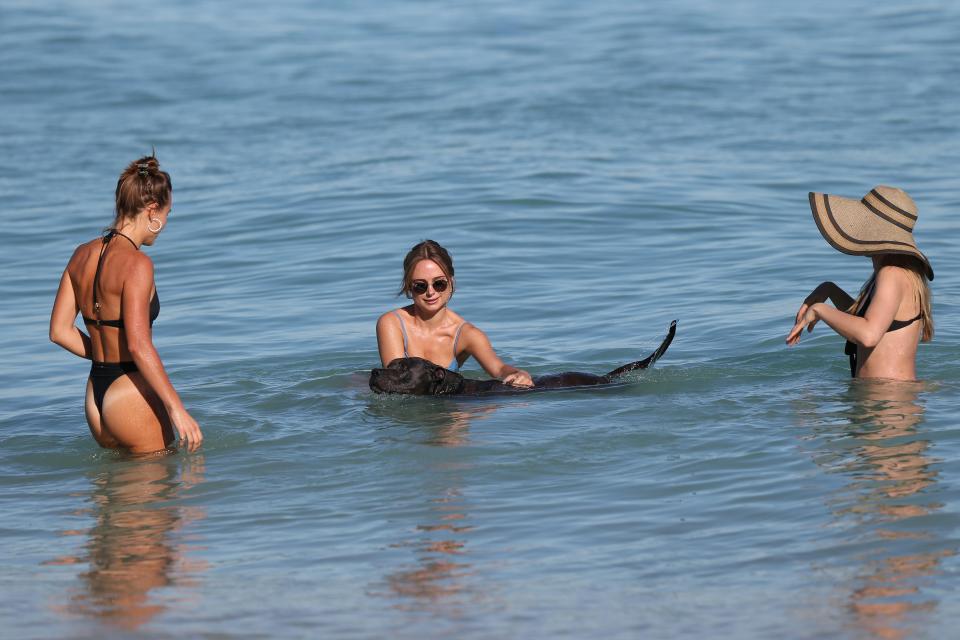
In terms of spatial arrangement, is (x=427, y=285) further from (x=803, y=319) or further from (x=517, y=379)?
(x=803, y=319)

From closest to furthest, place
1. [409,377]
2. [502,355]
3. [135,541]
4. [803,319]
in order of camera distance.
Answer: [135,541], [803,319], [409,377], [502,355]

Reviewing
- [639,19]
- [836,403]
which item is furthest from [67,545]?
[639,19]

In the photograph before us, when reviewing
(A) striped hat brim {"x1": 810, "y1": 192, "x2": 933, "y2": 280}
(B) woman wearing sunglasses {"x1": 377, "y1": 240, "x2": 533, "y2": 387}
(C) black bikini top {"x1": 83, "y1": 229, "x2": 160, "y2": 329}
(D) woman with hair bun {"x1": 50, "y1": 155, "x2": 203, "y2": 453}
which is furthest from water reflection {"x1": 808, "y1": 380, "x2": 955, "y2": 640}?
(C) black bikini top {"x1": 83, "y1": 229, "x2": 160, "y2": 329}

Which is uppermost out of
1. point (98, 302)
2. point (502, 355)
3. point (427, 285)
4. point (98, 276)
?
point (98, 276)

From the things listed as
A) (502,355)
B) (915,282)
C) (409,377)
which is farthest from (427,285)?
(915,282)

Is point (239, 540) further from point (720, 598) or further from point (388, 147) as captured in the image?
point (388, 147)

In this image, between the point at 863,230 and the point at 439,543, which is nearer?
the point at 439,543

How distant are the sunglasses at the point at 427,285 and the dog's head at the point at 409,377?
1.34 ft

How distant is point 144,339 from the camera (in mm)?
6164

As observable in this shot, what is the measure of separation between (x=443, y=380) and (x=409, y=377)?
0.22 metres

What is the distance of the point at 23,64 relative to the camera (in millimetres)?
25547

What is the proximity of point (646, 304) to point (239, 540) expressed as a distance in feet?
18.9

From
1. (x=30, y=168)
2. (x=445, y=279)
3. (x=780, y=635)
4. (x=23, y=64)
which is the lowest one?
(x=780, y=635)

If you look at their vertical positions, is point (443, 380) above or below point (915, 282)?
below
